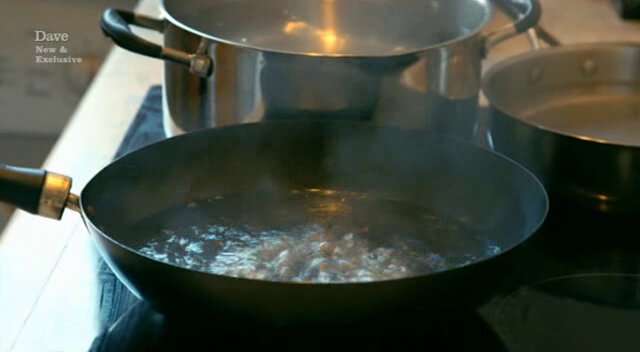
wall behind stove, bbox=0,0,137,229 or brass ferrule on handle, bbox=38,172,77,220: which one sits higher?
brass ferrule on handle, bbox=38,172,77,220

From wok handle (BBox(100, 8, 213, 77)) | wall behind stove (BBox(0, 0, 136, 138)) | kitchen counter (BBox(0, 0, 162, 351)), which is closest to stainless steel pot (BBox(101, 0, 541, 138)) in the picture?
wok handle (BBox(100, 8, 213, 77))

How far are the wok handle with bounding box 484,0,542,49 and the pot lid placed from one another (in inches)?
2.7

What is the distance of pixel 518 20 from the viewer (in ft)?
2.74

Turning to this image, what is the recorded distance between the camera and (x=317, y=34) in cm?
98

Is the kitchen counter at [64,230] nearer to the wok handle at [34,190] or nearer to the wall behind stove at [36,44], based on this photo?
the wok handle at [34,190]

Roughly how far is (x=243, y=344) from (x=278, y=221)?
145 mm

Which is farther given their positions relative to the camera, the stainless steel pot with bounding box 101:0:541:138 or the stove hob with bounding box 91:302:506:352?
A: the stainless steel pot with bounding box 101:0:541:138

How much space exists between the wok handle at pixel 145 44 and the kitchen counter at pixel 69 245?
0.44ft

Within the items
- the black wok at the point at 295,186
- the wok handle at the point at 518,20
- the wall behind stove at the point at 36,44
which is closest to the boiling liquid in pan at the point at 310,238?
the black wok at the point at 295,186

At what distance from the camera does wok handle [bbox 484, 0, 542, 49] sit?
2.70ft

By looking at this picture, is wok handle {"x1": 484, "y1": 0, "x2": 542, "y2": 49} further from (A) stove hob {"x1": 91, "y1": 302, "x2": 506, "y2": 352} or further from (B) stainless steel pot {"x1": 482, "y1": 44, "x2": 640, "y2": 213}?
(A) stove hob {"x1": 91, "y1": 302, "x2": 506, "y2": 352}

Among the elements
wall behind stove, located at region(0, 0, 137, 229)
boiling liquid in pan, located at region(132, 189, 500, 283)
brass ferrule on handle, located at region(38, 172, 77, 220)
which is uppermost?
brass ferrule on handle, located at region(38, 172, 77, 220)

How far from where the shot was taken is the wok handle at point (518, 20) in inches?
32.4

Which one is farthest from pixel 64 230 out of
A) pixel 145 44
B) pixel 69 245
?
pixel 145 44
